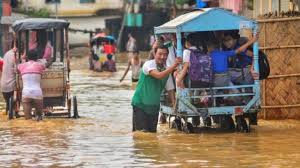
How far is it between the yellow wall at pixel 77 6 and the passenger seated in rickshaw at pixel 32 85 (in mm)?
46681

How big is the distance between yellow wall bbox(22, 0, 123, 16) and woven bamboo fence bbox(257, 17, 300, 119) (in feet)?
155

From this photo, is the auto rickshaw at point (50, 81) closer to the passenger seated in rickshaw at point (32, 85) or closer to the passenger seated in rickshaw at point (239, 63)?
the passenger seated in rickshaw at point (32, 85)

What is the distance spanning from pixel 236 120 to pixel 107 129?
93.8 inches

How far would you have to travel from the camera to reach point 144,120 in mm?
14211

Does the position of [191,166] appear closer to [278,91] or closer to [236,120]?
[236,120]

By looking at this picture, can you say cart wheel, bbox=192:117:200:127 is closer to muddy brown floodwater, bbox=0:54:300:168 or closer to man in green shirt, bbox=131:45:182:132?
muddy brown floodwater, bbox=0:54:300:168

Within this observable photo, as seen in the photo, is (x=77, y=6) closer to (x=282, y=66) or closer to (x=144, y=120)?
(x=282, y=66)

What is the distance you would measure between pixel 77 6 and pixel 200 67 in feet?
163

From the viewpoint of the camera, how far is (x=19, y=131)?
50.4 feet

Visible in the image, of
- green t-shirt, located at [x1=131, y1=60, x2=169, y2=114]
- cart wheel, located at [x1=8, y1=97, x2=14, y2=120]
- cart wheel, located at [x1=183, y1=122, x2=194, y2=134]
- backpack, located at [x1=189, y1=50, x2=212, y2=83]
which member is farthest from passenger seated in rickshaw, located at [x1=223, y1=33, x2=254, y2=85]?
cart wheel, located at [x1=8, y1=97, x2=14, y2=120]

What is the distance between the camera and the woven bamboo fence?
1620 cm

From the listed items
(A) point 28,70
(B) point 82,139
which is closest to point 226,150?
(B) point 82,139

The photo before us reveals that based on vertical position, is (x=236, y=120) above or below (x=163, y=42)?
below

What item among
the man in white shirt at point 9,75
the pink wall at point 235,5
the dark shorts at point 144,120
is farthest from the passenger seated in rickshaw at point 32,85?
the pink wall at point 235,5
